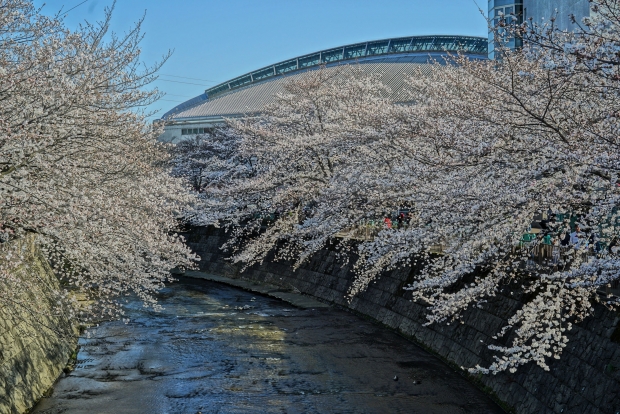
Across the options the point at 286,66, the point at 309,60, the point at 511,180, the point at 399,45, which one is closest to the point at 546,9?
the point at 399,45

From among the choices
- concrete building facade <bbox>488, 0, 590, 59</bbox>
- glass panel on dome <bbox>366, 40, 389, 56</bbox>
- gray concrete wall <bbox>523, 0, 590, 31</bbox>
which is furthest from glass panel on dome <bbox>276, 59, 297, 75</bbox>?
gray concrete wall <bbox>523, 0, 590, 31</bbox>

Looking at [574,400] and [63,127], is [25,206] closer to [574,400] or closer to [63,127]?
[63,127]

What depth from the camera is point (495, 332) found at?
1602cm

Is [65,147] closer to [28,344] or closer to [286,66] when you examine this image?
[28,344]

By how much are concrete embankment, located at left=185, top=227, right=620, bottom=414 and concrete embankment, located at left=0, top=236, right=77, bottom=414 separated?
338 inches

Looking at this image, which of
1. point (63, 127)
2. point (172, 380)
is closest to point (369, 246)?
point (172, 380)

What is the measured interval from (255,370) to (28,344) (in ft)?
18.2

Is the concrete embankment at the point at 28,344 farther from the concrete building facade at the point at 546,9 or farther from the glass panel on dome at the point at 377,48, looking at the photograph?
Answer: the glass panel on dome at the point at 377,48

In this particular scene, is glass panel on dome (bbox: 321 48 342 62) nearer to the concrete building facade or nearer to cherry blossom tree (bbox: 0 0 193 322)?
the concrete building facade

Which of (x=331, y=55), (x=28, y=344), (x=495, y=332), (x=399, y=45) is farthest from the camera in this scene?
(x=331, y=55)

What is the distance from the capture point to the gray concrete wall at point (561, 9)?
112 feet

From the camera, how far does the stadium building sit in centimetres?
6275

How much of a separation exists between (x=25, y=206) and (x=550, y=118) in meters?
9.11

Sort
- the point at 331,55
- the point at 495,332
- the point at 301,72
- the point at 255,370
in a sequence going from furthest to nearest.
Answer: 1. the point at 301,72
2. the point at 331,55
3. the point at 255,370
4. the point at 495,332
